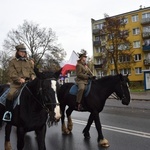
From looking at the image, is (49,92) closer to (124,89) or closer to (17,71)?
(17,71)

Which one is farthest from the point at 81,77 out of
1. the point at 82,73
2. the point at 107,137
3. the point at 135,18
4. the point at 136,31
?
the point at 135,18

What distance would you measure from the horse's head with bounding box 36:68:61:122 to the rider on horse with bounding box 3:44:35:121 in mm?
991

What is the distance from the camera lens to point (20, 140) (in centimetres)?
541

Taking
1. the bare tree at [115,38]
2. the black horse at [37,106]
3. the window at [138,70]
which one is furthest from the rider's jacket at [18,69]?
the window at [138,70]

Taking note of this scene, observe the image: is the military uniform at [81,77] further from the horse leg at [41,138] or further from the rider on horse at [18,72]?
the horse leg at [41,138]

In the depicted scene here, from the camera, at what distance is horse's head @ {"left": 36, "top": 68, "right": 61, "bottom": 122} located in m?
4.43

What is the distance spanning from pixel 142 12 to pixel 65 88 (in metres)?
61.9

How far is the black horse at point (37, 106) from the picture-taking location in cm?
469

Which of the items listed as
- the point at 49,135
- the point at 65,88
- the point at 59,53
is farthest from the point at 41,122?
the point at 59,53

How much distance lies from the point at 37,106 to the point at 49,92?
0.71 metres

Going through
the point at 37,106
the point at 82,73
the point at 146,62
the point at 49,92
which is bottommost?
the point at 37,106

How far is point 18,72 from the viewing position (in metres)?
5.97

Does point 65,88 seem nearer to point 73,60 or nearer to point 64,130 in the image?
point 64,130

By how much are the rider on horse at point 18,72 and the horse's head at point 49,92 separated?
991 mm
